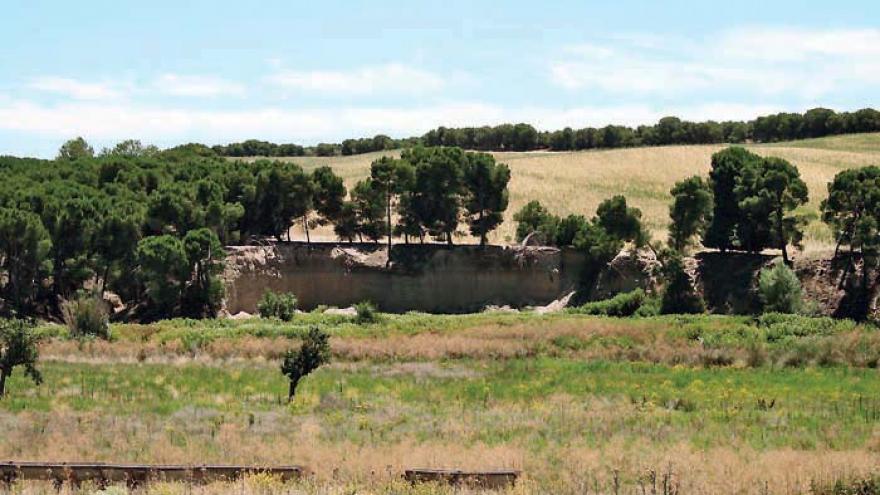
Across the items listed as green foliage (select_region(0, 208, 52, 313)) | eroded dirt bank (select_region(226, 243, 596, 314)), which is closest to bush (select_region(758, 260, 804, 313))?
eroded dirt bank (select_region(226, 243, 596, 314))

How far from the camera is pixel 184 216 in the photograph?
76000 mm

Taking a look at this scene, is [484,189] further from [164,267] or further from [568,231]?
[164,267]

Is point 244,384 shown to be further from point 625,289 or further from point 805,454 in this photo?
point 625,289

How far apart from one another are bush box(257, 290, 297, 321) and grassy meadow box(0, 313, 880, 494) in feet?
16.8

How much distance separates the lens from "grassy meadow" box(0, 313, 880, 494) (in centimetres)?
2728

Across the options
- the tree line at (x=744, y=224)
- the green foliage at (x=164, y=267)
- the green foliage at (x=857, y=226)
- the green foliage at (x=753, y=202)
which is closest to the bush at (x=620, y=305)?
the tree line at (x=744, y=224)

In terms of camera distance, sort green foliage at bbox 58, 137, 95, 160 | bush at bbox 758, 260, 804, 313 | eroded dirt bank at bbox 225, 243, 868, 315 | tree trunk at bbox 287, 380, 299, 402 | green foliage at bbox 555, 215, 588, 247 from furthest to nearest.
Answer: green foliage at bbox 58, 137, 95, 160, green foliage at bbox 555, 215, 588, 247, eroded dirt bank at bbox 225, 243, 868, 315, bush at bbox 758, 260, 804, 313, tree trunk at bbox 287, 380, 299, 402

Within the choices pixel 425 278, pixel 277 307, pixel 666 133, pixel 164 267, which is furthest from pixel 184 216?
pixel 666 133

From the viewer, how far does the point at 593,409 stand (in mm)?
37281

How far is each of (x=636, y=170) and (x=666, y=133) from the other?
30.2 metres

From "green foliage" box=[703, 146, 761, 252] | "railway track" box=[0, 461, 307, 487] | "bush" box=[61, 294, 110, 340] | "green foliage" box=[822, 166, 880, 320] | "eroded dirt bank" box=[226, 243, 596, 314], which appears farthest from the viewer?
"eroded dirt bank" box=[226, 243, 596, 314]

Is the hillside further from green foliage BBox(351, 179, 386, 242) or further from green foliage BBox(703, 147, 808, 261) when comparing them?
green foliage BBox(703, 147, 808, 261)

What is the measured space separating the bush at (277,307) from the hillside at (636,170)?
29784mm

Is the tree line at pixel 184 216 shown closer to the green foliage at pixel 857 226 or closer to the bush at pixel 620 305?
the bush at pixel 620 305
